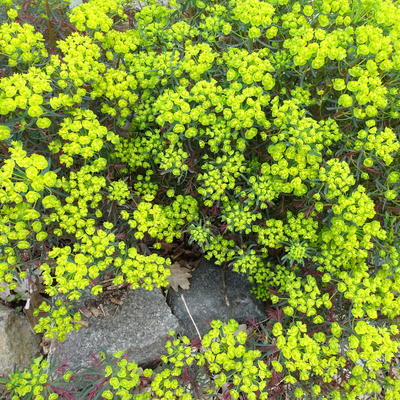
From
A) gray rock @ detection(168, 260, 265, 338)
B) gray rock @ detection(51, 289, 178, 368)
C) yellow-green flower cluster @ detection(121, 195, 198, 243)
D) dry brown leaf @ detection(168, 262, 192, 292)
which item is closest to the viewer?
yellow-green flower cluster @ detection(121, 195, 198, 243)

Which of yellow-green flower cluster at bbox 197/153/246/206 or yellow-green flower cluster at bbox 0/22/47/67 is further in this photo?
yellow-green flower cluster at bbox 197/153/246/206


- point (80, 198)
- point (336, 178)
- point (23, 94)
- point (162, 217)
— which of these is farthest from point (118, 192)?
→ point (336, 178)

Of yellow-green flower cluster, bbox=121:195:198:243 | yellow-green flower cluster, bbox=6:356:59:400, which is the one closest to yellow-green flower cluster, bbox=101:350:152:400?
yellow-green flower cluster, bbox=6:356:59:400

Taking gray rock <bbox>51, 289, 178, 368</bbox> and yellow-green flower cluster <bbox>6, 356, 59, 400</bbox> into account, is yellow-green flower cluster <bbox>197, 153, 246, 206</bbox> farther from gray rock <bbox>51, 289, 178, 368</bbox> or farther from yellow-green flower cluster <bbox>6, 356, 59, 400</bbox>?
yellow-green flower cluster <bbox>6, 356, 59, 400</bbox>

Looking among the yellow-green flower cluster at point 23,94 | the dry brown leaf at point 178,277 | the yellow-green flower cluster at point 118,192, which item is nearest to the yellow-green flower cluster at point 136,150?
the yellow-green flower cluster at point 118,192

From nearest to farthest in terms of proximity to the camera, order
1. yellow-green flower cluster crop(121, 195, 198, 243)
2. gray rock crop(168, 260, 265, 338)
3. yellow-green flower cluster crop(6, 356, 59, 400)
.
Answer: yellow-green flower cluster crop(6, 356, 59, 400) < yellow-green flower cluster crop(121, 195, 198, 243) < gray rock crop(168, 260, 265, 338)

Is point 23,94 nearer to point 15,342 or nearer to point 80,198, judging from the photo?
point 80,198

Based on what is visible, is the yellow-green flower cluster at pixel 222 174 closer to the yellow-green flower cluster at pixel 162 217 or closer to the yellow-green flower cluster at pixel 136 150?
the yellow-green flower cluster at pixel 162 217
